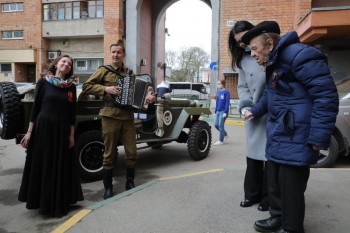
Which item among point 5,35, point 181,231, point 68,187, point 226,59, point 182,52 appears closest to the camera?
point 181,231

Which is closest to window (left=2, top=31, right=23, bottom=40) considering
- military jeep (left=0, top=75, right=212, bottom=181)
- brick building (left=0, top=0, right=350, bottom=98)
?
brick building (left=0, top=0, right=350, bottom=98)

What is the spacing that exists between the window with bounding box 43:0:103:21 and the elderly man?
30108mm

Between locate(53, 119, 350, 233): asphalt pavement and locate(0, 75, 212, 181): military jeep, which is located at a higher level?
locate(0, 75, 212, 181): military jeep

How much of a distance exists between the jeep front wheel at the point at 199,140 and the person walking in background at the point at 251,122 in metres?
3.05

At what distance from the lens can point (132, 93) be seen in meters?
4.28

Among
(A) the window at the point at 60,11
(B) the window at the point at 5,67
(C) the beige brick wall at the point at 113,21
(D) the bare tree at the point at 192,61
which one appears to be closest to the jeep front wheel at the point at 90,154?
(C) the beige brick wall at the point at 113,21

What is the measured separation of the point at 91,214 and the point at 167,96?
11.2ft

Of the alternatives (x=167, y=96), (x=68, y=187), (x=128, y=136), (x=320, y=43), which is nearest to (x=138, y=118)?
(x=167, y=96)

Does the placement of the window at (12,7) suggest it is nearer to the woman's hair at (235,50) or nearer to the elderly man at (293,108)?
the woman's hair at (235,50)

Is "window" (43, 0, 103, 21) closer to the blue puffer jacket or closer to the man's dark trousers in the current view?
the blue puffer jacket

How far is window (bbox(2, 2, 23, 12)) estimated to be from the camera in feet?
108

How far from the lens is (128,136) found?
14.4ft

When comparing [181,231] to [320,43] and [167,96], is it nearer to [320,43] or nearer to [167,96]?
[167,96]

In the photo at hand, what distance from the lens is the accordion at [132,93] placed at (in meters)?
4.20
